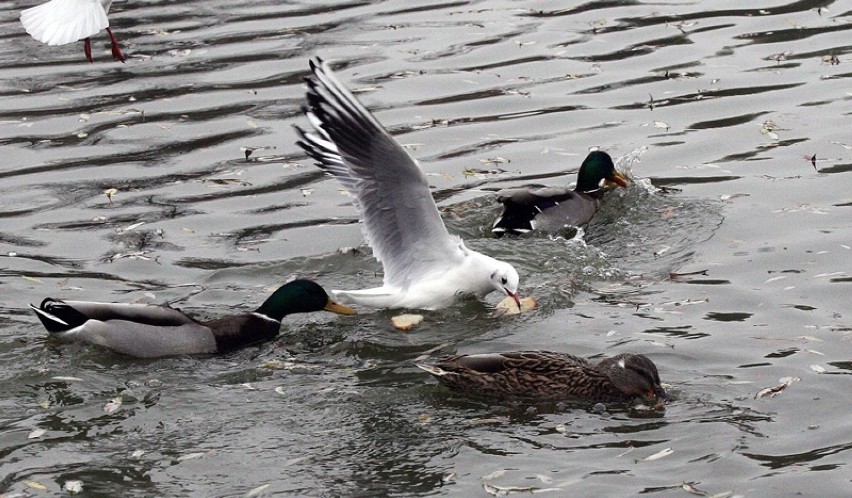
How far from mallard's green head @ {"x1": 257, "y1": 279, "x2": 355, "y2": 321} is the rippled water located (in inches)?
8.2

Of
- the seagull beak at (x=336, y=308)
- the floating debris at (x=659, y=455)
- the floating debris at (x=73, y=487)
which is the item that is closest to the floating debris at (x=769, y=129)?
the seagull beak at (x=336, y=308)

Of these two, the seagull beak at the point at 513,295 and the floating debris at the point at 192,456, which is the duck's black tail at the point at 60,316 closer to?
the floating debris at the point at 192,456

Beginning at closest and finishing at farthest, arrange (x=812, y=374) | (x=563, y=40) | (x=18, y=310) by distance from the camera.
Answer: (x=812, y=374) → (x=18, y=310) → (x=563, y=40)

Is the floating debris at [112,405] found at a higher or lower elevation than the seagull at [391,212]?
lower

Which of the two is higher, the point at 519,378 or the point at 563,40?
the point at 563,40

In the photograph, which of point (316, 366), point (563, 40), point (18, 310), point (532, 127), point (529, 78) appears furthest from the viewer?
point (563, 40)

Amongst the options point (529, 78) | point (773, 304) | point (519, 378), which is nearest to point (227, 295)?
point (519, 378)

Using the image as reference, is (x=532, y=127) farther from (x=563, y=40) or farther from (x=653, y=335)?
(x=653, y=335)

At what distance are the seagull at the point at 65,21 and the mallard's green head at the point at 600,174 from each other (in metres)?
4.67

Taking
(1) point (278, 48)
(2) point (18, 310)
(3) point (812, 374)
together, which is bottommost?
(3) point (812, 374)

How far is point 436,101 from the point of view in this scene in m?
15.2

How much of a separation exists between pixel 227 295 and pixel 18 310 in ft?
4.93

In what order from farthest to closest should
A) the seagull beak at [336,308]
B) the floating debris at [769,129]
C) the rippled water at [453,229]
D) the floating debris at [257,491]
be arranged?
the floating debris at [769,129]
the seagull beak at [336,308]
the rippled water at [453,229]
the floating debris at [257,491]

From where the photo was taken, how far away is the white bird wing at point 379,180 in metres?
10.0
